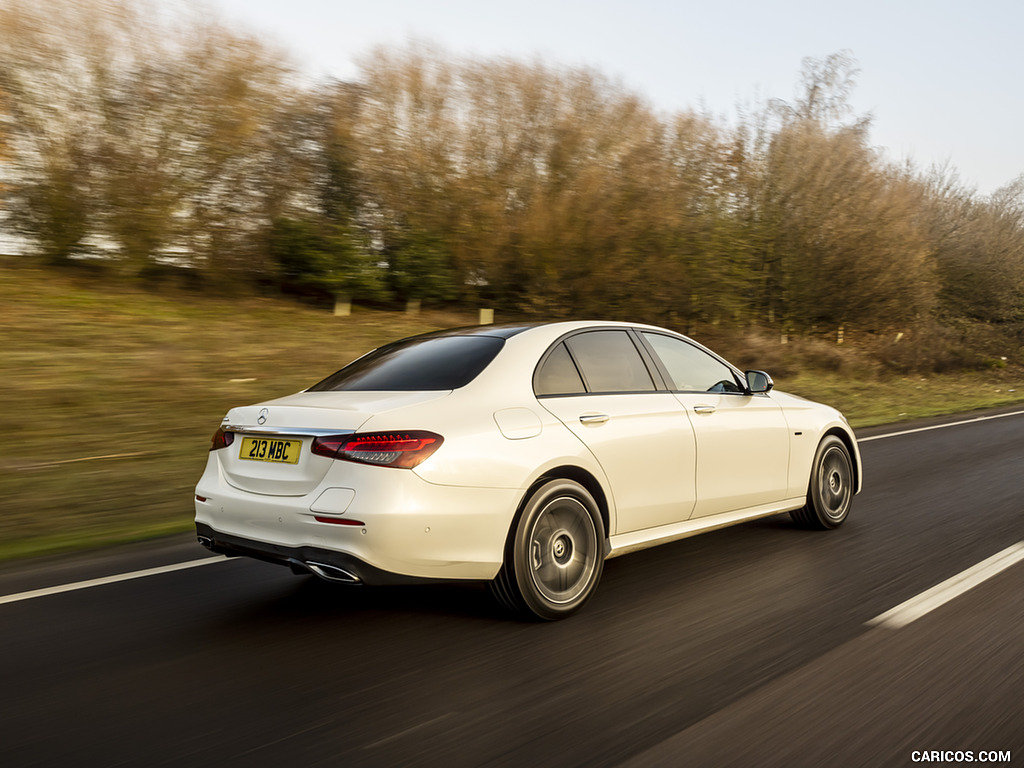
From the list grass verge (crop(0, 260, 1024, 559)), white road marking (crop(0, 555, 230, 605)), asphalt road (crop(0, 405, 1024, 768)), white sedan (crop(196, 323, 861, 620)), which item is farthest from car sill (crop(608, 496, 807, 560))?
grass verge (crop(0, 260, 1024, 559))

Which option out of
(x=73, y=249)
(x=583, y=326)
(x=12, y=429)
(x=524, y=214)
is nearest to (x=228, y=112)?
(x=73, y=249)

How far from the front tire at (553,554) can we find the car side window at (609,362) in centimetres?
72

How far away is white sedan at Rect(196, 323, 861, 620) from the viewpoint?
4.20m

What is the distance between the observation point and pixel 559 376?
16.5ft

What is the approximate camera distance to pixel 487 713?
348 cm

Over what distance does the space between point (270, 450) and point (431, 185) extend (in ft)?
51.6

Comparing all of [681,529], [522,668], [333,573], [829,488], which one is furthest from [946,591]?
[333,573]

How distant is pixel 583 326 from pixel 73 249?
1282cm

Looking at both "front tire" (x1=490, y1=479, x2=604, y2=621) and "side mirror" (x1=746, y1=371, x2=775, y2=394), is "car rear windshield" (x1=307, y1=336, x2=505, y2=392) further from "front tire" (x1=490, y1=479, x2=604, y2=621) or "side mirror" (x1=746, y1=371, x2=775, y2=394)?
"side mirror" (x1=746, y1=371, x2=775, y2=394)

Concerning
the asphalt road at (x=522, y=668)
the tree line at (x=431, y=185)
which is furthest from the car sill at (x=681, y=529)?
the tree line at (x=431, y=185)

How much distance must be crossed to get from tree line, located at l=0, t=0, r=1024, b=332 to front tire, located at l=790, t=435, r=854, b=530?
12.7 metres

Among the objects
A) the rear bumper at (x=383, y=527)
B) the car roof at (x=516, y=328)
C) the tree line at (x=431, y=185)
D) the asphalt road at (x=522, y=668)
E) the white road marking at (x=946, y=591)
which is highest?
the tree line at (x=431, y=185)

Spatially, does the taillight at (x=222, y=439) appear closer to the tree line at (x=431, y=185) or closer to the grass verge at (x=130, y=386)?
the grass verge at (x=130, y=386)

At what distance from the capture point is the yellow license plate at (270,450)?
441cm
